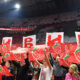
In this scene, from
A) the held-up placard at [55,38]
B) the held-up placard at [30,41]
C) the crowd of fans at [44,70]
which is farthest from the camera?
the held-up placard at [30,41]

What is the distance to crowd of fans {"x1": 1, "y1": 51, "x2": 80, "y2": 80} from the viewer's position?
10.5ft

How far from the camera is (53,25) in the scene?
54.8 ft

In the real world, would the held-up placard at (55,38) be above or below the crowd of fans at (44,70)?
above

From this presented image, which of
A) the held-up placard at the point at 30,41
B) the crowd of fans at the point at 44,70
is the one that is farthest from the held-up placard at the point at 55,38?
the crowd of fans at the point at 44,70

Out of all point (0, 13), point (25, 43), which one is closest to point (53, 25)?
point (0, 13)

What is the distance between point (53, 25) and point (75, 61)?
42.1ft

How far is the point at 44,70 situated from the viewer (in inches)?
127

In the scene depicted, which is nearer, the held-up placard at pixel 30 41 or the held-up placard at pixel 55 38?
the held-up placard at pixel 55 38

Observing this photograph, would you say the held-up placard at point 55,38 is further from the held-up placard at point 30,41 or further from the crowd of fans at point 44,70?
the crowd of fans at point 44,70

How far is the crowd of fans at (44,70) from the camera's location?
126 inches

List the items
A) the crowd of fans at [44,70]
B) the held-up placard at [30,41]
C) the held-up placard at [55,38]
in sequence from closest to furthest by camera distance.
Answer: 1. the crowd of fans at [44,70]
2. the held-up placard at [55,38]
3. the held-up placard at [30,41]

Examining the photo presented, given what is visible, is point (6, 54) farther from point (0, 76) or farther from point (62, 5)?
point (62, 5)

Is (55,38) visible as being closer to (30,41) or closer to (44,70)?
(30,41)

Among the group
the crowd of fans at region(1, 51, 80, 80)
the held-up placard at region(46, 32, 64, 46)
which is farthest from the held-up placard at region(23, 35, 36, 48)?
the crowd of fans at region(1, 51, 80, 80)
